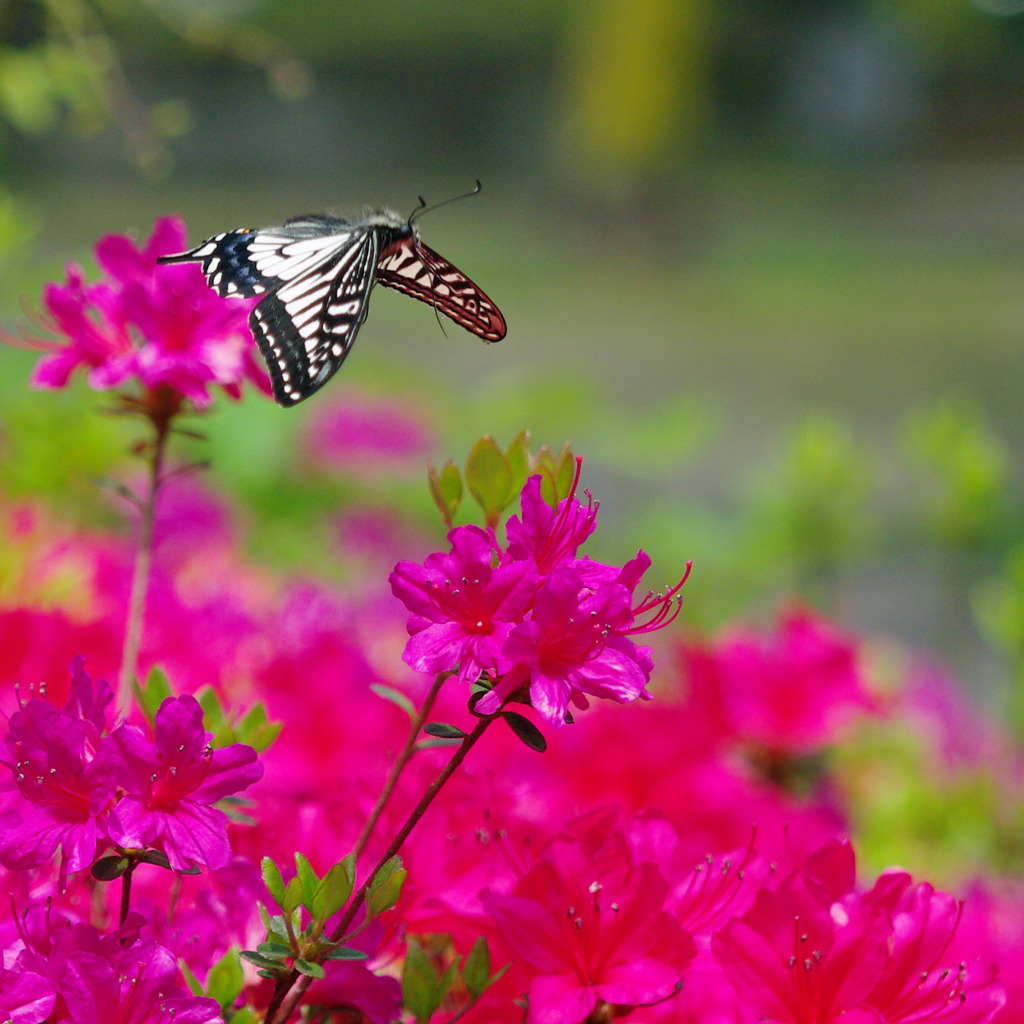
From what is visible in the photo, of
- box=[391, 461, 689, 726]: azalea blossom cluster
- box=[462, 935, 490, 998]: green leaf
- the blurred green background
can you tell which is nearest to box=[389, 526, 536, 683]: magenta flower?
box=[391, 461, 689, 726]: azalea blossom cluster

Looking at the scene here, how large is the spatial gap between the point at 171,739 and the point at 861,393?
732 centimetres

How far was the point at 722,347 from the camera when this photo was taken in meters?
8.92

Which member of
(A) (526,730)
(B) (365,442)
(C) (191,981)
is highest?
(A) (526,730)

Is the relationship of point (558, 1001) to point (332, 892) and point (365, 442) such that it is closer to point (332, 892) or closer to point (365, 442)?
point (332, 892)

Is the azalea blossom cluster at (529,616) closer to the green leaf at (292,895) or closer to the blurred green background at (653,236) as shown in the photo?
the green leaf at (292,895)

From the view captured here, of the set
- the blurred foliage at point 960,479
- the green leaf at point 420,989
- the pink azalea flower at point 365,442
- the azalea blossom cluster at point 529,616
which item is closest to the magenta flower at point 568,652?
the azalea blossom cluster at point 529,616

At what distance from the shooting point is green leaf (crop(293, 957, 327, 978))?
36cm

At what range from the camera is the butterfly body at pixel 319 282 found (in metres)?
0.44

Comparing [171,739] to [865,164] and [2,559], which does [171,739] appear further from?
[865,164]

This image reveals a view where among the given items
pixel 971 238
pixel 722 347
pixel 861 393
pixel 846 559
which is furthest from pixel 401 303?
pixel 846 559

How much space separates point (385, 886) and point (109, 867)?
0.08 metres

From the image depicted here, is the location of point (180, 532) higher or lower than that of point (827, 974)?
lower

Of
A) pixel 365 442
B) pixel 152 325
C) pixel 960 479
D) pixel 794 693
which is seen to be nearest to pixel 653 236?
pixel 365 442

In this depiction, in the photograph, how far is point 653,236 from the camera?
11625mm
